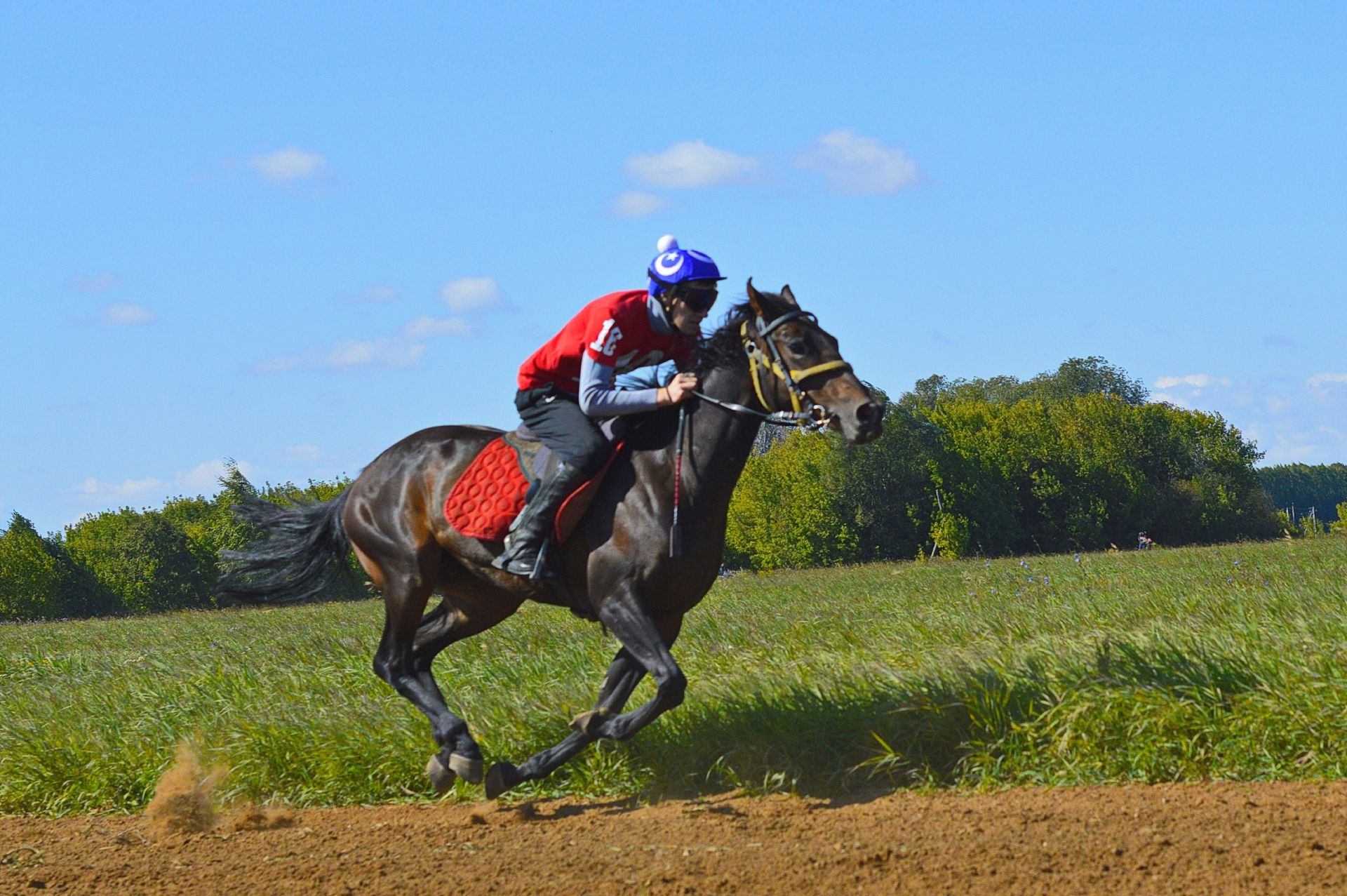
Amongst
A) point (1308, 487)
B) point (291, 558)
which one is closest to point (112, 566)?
point (291, 558)

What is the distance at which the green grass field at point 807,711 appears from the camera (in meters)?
6.33

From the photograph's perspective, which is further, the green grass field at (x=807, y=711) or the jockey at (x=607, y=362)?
the jockey at (x=607, y=362)

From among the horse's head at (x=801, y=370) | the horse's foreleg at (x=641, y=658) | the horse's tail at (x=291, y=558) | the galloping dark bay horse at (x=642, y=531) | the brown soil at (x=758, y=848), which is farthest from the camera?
the horse's tail at (x=291, y=558)

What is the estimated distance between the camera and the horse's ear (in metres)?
6.57

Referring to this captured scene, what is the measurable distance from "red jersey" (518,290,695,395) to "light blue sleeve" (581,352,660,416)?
0.05m

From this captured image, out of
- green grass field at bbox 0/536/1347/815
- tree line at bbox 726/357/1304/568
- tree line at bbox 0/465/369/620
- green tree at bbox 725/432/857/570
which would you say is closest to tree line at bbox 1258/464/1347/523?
tree line at bbox 726/357/1304/568

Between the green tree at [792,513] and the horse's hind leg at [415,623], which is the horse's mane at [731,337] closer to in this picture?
the horse's hind leg at [415,623]

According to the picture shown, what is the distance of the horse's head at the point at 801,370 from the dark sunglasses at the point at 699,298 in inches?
7.8

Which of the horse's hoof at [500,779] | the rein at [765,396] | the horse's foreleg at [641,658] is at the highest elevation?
the rein at [765,396]

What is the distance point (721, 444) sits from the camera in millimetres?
6590

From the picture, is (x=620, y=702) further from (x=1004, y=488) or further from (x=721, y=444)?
(x=1004, y=488)

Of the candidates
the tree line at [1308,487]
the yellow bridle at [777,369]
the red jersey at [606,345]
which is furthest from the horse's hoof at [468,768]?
the tree line at [1308,487]

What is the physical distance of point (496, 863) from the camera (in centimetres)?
555

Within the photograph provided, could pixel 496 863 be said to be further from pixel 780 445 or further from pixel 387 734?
pixel 780 445
